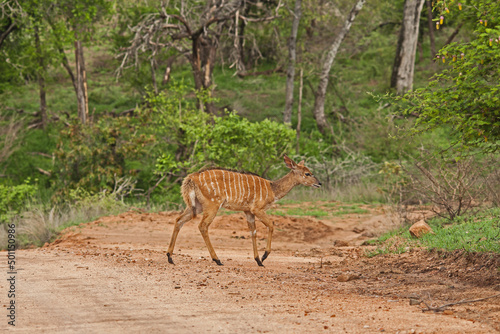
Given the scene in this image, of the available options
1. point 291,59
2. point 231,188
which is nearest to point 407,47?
point 291,59

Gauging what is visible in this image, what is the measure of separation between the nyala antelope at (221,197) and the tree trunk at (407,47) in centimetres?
2103

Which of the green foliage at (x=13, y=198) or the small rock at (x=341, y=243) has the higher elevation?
the small rock at (x=341, y=243)

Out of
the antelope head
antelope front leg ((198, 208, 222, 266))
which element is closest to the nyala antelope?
antelope front leg ((198, 208, 222, 266))

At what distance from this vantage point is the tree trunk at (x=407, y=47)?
3030cm

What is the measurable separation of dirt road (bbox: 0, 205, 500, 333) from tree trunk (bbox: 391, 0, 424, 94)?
764 inches

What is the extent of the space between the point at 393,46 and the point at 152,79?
15680mm

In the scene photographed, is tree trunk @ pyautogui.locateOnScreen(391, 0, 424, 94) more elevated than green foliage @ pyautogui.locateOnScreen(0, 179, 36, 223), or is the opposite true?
tree trunk @ pyautogui.locateOnScreen(391, 0, 424, 94)

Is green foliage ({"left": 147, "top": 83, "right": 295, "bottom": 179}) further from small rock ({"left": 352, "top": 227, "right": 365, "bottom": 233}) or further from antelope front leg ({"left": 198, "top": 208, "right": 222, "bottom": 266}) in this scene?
antelope front leg ({"left": 198, "top": 208, "right": 222, "bottom": 266})

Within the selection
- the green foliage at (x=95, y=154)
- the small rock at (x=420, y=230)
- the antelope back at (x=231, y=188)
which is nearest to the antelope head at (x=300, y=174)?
the antelope back at (x=231, y=188)

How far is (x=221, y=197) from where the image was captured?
35.2 feet

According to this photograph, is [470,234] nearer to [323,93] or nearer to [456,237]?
[456,237]

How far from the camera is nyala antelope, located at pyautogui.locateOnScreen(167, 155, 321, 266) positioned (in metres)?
10.7

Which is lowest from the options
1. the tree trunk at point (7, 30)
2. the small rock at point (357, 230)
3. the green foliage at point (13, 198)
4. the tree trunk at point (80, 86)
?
the green foliage at point (13, 198)

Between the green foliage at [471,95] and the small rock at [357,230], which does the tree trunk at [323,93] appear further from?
the green foliage at [471,95]
